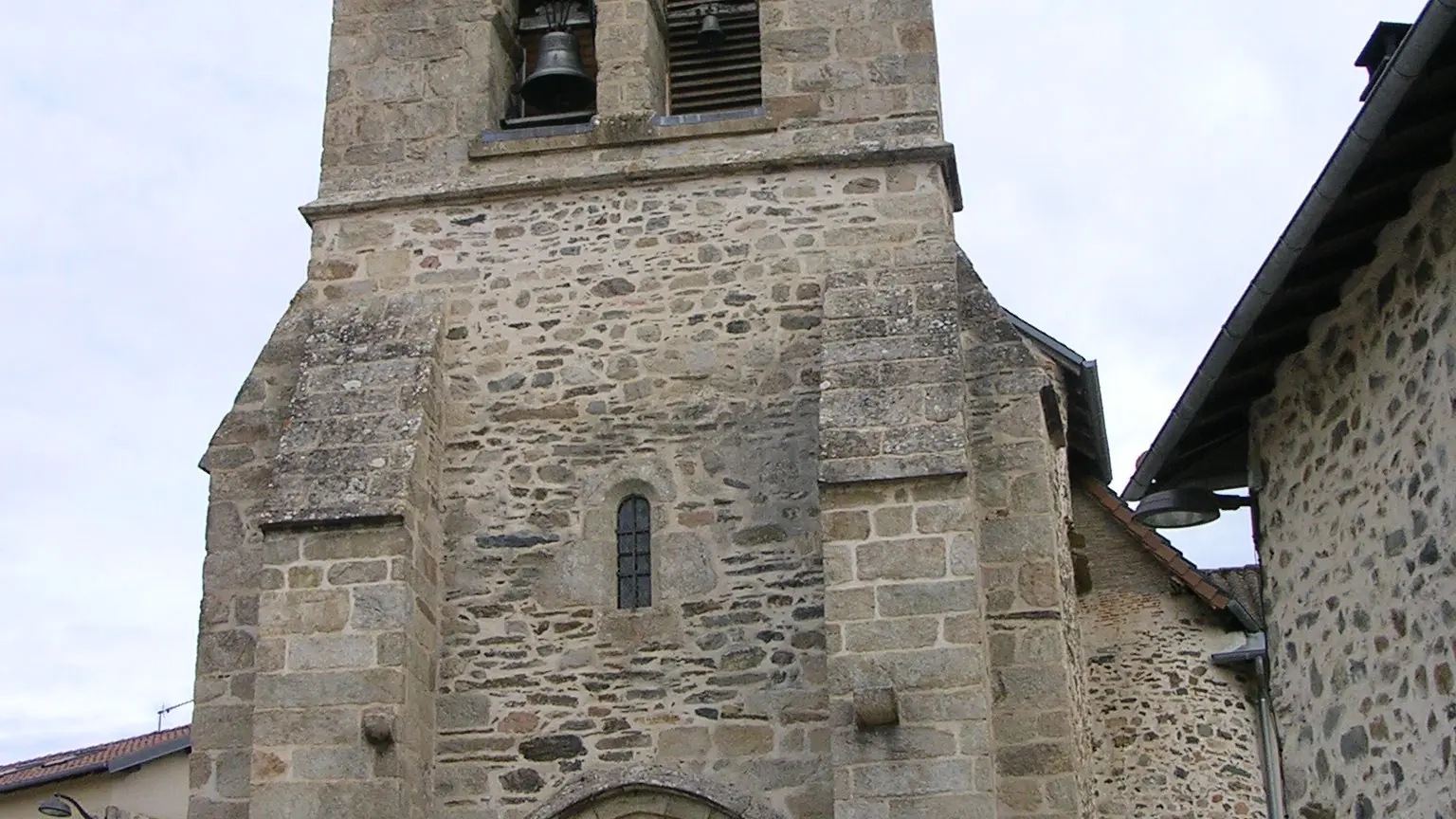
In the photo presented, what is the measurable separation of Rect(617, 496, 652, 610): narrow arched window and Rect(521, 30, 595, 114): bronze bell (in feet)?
8.43

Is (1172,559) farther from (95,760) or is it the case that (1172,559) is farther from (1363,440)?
(95,760)

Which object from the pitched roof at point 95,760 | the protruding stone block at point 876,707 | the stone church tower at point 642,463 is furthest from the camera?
the pitched roof at point 95,760

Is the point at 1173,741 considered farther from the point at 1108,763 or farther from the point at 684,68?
the point at 684,68

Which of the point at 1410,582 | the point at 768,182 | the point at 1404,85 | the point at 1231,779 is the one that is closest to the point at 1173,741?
the point at 1231,779

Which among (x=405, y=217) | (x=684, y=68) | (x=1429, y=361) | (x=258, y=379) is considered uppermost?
(x=684, y=68)

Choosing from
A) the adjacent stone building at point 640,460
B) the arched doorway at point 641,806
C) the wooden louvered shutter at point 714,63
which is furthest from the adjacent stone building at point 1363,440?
the wooden louvered shutter at point 714,63

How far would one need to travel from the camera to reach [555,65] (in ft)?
32.3

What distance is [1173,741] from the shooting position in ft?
42.7

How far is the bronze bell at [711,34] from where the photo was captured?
9938 millimetres

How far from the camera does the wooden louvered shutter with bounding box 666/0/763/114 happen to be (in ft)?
32.4

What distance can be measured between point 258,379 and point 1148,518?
4674mm

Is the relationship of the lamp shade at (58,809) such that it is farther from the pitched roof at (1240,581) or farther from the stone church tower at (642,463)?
the pitched roof at (1240,581)

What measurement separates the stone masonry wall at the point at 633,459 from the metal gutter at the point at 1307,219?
76.8 inches

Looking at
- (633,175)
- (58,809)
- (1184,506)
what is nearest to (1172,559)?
(633,175)
